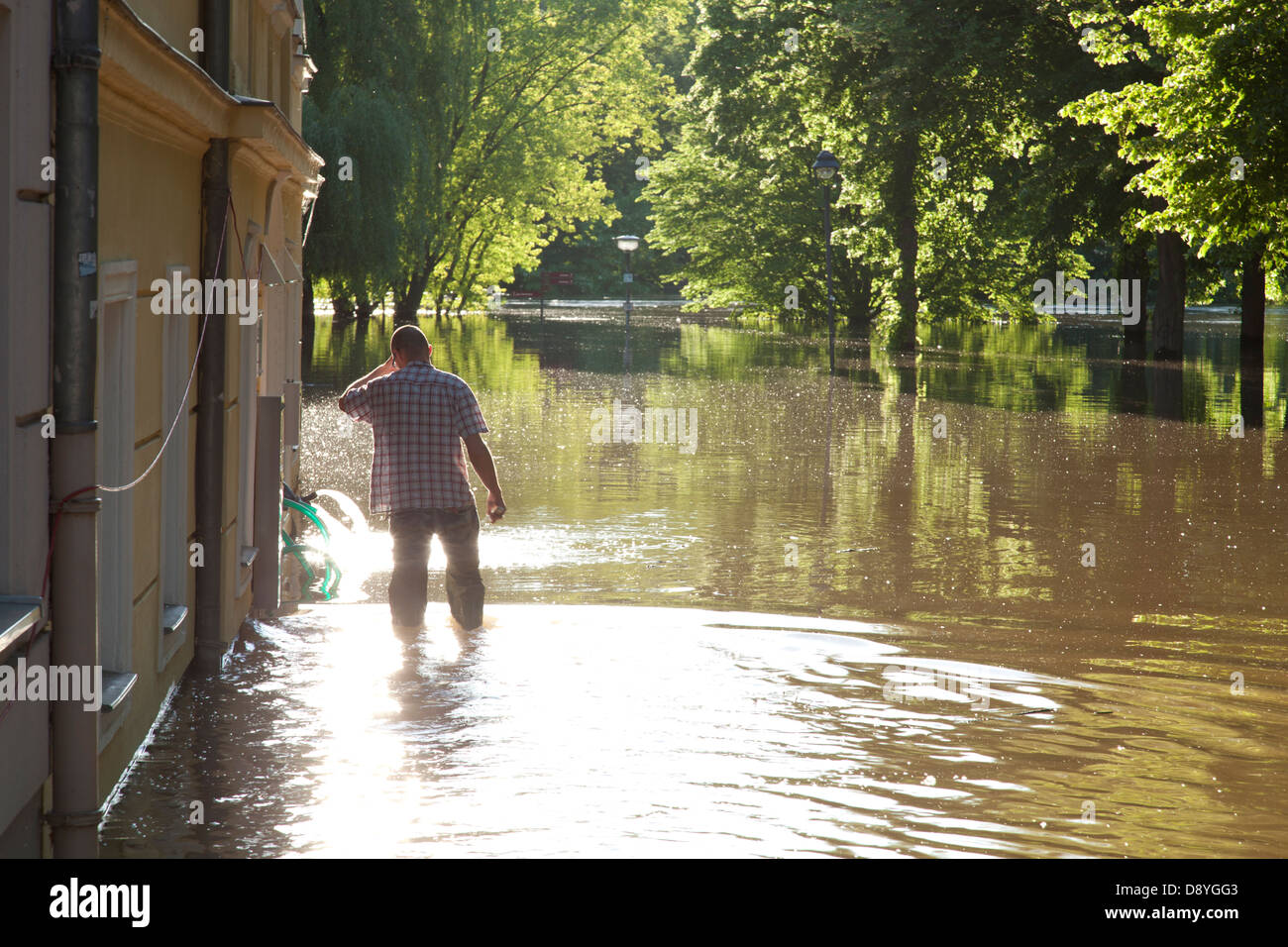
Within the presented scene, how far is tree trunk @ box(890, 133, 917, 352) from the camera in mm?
38688

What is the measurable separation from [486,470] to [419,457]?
41 centimetres

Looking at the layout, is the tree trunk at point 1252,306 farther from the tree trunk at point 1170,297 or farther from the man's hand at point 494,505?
the man's hand at point 494,505

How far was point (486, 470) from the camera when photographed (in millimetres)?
8562

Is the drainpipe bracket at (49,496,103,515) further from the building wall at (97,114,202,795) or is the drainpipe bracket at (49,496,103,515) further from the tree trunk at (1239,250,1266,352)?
the tree trunk at (1239,250,1266,352)

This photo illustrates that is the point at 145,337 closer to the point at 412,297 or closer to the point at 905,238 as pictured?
the point at 905,238

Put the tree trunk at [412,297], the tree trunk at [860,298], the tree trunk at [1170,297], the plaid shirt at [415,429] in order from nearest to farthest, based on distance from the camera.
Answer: the plaid shirt at [415,429]
the tree trunk at [1170,297]
the tree trunk at [412,297]
the tree trunk at [860,298]

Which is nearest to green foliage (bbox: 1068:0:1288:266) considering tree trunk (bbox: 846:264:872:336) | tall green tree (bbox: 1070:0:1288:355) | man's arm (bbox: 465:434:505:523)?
tall green tree (bbox: 1070:0:1288:355)

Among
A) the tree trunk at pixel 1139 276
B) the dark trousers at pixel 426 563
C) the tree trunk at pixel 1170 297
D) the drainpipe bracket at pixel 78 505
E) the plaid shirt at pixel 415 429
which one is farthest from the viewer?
the tree trunk at pixel 1139 276

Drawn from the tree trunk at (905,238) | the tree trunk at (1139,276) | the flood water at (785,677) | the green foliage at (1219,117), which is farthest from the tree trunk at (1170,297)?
the flood water at (785,677)

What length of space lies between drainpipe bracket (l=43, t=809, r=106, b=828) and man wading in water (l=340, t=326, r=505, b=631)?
12.2 feet

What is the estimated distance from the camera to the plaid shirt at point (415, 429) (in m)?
8.27

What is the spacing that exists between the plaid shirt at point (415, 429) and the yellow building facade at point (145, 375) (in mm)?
771

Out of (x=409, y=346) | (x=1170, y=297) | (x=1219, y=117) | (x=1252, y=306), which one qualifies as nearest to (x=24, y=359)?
(x=409, y=346)

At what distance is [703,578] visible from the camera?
1064cm
